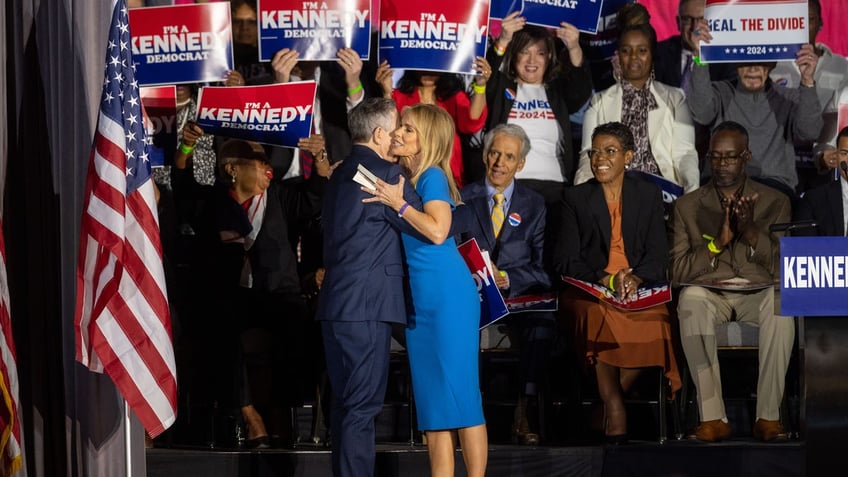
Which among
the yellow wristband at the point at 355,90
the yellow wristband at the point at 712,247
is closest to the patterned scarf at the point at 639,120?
the yellow wristband at the point at 712,247

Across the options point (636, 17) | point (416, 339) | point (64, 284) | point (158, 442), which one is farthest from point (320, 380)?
point (636, 17)

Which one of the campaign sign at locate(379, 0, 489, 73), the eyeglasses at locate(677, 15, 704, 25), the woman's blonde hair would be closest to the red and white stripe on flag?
the woman's blonde hair

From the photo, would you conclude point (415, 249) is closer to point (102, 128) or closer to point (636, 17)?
point (102, 128)

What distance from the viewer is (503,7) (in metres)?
7.47

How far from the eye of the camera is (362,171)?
5.27 meters

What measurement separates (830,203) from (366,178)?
3.05 metres

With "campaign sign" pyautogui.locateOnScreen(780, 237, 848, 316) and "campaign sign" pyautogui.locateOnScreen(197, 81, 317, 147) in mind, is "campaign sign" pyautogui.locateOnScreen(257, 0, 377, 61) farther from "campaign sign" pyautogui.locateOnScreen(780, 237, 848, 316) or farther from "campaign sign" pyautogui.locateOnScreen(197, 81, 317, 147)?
"campaign sign" pyautogui.locateOnScreen(780, 237, 848, 316)

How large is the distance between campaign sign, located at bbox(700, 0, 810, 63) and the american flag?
3.63 meters

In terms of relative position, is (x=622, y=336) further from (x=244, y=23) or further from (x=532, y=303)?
(x=244, y=23)

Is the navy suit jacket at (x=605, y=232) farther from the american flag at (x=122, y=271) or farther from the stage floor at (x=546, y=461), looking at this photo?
the american flag at (x=122, y=271)

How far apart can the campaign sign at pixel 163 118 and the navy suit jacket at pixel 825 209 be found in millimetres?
3485

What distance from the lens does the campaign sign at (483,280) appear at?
5773mm

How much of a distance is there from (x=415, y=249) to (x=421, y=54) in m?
2.04

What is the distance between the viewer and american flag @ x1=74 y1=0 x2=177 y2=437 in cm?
498
